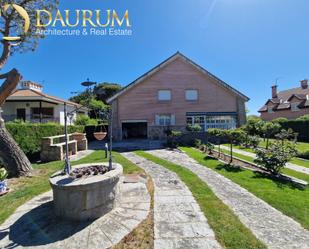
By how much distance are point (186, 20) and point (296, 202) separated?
10180mm

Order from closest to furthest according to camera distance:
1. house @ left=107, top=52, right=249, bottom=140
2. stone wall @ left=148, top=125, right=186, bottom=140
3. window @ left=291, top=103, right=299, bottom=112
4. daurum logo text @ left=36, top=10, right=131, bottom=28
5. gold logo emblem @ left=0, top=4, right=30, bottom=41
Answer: gold logo emblem @ left=0, top=4, right=30, bottom=41, daurum logo text @ left=36, top=10, right=131, bottom=28, house @ left=107, top=52, right=249, bottom=140, stone wall @ left=148, top=125, right=186, bottom=140, window @ left=291, top=103, right=299, bottom=112

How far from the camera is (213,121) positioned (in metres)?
20.2

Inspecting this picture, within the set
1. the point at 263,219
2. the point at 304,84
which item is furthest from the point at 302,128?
the point at 263,219

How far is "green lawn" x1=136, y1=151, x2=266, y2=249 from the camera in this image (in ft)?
9.46

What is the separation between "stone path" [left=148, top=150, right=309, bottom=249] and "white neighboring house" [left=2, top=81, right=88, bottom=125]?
1653 cm

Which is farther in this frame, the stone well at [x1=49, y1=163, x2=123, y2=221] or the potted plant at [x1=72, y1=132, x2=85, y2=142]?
the potted plant at [x1=72, y1=132, x2=85, y2=142]

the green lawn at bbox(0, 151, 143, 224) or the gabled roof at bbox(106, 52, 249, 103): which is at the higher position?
the gabled roof at bbox(106, 52, 249, 103)

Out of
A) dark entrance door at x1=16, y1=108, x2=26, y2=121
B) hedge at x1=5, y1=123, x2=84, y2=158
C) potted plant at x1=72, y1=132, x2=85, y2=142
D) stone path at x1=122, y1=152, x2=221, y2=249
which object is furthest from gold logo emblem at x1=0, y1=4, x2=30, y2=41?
dark entrance door at x1=16, y1=108, x2=26, y2=121

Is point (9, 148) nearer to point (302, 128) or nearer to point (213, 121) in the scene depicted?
point (213, 121)

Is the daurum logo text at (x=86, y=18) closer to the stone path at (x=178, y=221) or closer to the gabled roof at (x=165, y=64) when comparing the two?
the stone path at (x=178, y=221)

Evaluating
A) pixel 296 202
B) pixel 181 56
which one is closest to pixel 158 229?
pixel 296 202

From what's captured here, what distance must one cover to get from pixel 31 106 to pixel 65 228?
2165 centimetres

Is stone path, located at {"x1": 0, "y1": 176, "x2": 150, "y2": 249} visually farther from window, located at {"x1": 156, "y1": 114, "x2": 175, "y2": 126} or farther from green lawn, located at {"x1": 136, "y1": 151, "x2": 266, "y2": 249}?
window, located at {"x1": 156, "y1": 114, "x2": 175, "y2": 126}

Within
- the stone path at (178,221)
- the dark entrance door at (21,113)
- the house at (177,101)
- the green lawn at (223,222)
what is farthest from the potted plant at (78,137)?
the dark entrance door at (21,113)
